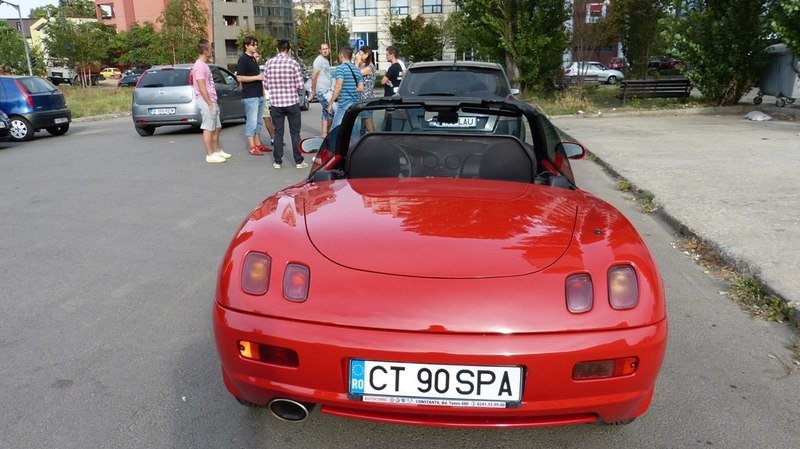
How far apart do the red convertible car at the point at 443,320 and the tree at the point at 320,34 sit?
60.6 metres

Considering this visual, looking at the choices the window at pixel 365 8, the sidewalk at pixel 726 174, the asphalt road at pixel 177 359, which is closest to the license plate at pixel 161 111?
the asphalt road at pixel 177 359

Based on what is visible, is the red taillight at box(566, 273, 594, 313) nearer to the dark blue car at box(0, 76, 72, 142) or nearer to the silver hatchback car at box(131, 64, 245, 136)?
the silver hatchback car at box(131, 64, 245, 136)

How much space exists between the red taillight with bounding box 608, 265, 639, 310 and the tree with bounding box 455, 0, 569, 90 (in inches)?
826

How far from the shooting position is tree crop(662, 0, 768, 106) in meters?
16.0

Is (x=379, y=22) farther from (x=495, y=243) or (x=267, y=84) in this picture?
(x=495, y=243)

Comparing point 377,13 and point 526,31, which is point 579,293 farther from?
point 377,13

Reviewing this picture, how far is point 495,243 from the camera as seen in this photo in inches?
90.2

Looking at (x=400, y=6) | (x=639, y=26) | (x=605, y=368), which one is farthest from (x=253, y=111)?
A: (x=400, y=6)

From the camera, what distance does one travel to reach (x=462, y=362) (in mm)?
2035

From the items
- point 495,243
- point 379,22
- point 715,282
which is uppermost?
point 379,22

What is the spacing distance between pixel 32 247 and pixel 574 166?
23.6 feet

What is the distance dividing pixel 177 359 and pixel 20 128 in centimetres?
1372

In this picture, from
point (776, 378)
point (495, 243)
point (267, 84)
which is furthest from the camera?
point (267, 84)

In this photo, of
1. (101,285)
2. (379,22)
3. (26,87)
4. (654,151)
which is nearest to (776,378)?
(101,285)
